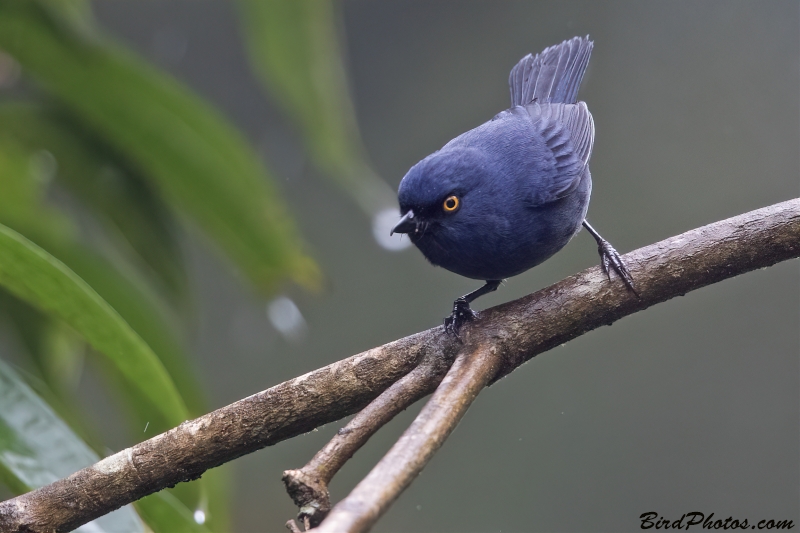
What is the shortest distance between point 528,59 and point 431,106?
73.0 inches

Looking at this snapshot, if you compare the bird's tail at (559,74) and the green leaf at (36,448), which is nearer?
the green leaf at (36,448)

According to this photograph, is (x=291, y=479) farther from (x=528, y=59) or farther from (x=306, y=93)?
(x=528, y=59)

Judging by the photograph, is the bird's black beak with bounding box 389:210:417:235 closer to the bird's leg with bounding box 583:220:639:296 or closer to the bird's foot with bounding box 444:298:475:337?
the bird's foot with bounding box 444:298:475:337

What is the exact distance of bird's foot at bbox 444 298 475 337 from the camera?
172 centimetres

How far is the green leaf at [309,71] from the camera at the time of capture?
9.12ft

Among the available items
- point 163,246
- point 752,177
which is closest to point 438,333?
point 163,246

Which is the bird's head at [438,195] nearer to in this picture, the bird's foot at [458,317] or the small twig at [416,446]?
the bird's foot at [458,317]

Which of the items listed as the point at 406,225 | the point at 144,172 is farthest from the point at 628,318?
the point at 144,172

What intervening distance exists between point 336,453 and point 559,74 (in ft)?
7.52

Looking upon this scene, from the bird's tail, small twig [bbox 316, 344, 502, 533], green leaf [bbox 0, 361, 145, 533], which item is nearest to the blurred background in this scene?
green leaf [bbox 0, 361, 145, 533]

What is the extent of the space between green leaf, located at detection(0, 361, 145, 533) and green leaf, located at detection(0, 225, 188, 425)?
0.24 m

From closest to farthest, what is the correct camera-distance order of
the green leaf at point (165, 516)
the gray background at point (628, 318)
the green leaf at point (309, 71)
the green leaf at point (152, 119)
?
the green leaf at point (165, 516) < the green leaf at point (152, 119) < the green leaf at point (309, 71) < the gray background at point (628, 318)

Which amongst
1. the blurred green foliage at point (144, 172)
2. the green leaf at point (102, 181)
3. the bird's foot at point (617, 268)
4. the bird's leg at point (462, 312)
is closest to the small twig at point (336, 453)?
the bird's leg at point (462, 312)

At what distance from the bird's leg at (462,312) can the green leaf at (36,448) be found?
1.00 m
